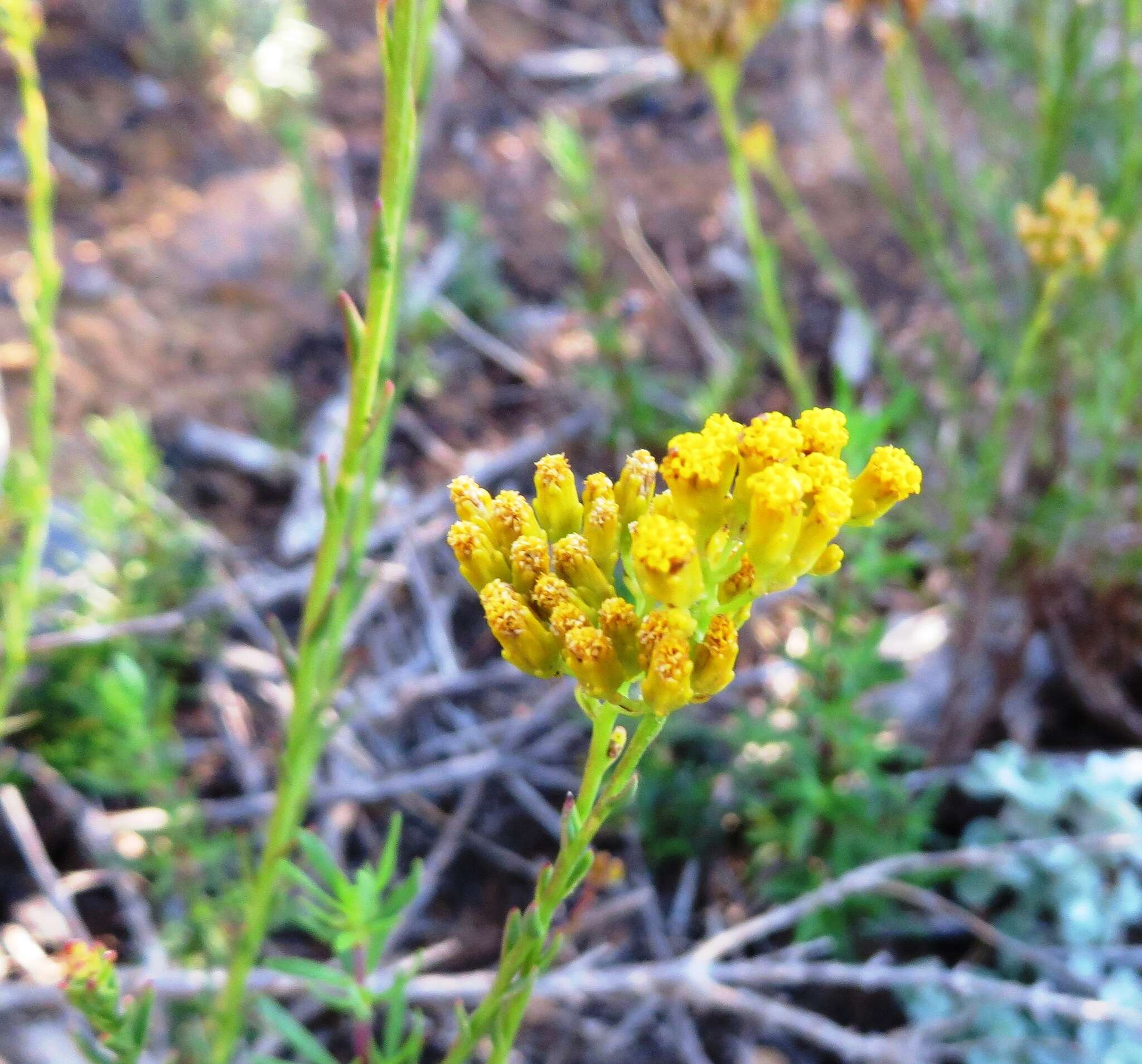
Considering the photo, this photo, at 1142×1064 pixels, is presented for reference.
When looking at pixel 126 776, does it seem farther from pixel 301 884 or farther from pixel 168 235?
Result: pixel 168 235

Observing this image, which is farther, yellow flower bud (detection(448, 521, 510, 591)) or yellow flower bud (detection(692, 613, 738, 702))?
yellow flower bud (detection(448, 521, 510, 591))

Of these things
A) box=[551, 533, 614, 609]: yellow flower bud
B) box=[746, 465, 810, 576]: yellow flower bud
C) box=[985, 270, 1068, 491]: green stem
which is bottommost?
box=[551, 533, 614, 609]: yellow flower bud

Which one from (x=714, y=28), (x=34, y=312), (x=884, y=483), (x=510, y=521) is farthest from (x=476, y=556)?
(x=714, y=28)

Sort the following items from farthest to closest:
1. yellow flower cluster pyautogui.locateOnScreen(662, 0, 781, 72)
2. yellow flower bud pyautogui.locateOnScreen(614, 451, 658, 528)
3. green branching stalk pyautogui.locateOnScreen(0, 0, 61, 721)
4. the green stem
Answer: yellow flower cluster pyautogui.locateOnScreen(662, 0, 781, 72)
the green stem
green branching stalk pyautogui.locateOnScreen(0, 0, 61, 721)
yellow flower bud pyautogui.locateOnScreen(614, 451, 658, 528)

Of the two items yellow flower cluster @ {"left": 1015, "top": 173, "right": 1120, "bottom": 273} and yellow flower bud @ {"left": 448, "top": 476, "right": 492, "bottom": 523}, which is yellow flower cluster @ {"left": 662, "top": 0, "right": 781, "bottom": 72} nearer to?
yellow flower cluster @ {"left": 1015, "top": 173, "right": 1120, "bottom": 273}

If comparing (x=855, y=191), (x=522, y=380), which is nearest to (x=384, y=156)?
(x=522, y=380)

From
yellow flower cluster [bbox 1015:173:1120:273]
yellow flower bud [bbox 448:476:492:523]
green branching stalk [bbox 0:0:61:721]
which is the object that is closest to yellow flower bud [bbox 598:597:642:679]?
yellow flower bud [bbox 448:476:492:523]

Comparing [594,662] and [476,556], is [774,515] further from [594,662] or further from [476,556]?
[476,556]

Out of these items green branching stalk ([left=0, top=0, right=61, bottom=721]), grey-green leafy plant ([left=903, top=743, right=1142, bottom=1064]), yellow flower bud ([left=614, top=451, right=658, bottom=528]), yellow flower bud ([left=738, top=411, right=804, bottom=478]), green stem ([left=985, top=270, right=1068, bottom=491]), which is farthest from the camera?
green stem ([left=985, top=270, right=1068, bottom=491])

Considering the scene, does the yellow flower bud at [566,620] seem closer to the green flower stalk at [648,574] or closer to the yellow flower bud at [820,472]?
the green flower stalk at [648,574]
